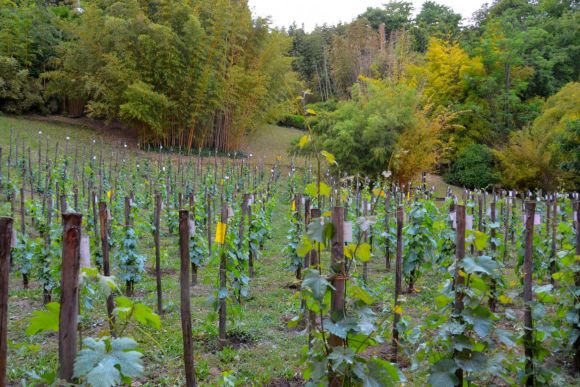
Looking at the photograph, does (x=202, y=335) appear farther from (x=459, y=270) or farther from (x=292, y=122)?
(x=292, y=122)

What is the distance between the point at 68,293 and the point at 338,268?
39.9 inches

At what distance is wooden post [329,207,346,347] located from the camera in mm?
1991

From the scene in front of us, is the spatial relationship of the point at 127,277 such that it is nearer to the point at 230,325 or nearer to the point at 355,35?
the point at 230,325

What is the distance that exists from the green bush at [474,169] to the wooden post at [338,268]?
733 inches

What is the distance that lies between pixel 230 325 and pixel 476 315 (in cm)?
250

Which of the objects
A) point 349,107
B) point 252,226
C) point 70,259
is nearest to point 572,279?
point 70,259

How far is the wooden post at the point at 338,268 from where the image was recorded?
1.99m

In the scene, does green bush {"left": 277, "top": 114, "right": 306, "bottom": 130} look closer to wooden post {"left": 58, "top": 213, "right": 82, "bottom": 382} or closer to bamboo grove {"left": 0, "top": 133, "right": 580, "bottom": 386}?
bamboo grove {"left": 0, "top": 133, "right": 580, "bottom": 386}

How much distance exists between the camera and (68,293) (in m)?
1.48

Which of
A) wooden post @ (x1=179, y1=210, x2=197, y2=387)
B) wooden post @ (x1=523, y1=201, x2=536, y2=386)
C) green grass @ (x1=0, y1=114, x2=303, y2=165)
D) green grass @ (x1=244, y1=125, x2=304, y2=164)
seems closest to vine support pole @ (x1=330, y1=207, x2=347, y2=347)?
wooden post @ (x1=179, y1=210, x2=197, y2=387)

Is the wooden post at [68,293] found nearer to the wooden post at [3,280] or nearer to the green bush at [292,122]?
the wooden post at [3,280]

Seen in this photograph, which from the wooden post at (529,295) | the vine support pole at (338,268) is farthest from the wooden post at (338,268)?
the wooden post at (529,295)

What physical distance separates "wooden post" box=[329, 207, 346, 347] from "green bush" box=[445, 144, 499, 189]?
18.6 meters

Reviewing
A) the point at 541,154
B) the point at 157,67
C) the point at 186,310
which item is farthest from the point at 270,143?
the point at 186,310
